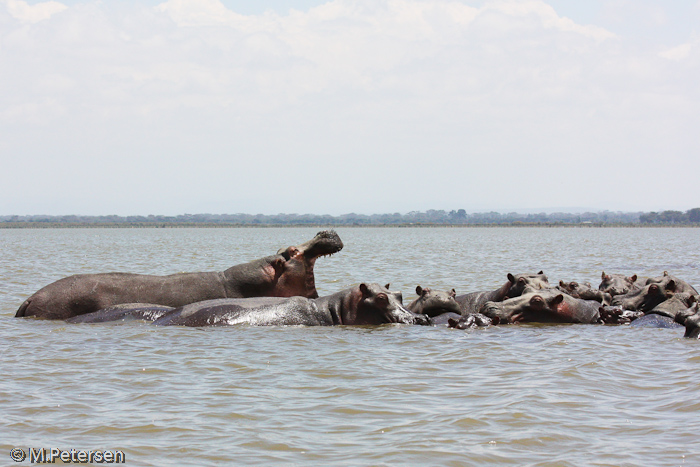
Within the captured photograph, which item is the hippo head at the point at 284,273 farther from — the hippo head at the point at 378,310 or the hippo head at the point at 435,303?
the hippo head at the point at 435,303

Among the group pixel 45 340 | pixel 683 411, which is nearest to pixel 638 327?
pixel 683 411

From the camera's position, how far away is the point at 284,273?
13414 mm

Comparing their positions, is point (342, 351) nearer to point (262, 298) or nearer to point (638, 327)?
point (262, 298)

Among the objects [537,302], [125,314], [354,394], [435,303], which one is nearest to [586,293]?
[537,302]

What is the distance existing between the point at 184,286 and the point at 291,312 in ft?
7.70

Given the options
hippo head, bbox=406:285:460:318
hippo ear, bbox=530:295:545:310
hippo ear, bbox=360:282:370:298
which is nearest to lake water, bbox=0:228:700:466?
hippo ear, bbox=530:295:545:310

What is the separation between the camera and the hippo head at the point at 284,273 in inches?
524

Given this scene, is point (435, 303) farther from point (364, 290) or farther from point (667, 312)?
point (667, 312)

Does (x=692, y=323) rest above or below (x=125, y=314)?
above

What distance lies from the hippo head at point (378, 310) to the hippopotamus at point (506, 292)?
182 centimetres

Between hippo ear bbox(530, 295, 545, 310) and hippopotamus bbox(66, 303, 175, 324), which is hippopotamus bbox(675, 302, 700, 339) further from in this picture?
hippopotamus bbox(66, 303, 175, 324)

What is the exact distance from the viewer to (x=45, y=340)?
10.9 metres

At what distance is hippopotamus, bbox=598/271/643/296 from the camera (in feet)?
50.6

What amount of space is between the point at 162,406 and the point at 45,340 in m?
4.29
